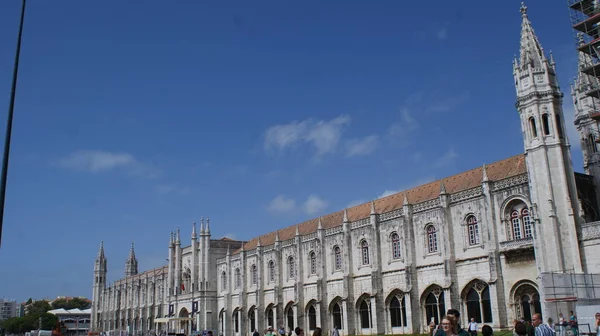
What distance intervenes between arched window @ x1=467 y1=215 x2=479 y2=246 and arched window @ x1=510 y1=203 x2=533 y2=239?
9.46 feet

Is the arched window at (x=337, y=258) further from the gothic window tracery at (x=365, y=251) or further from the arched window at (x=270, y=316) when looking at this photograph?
the arched window at (x=270, y=316)

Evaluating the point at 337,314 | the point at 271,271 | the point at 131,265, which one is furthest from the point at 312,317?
the point at 131,265

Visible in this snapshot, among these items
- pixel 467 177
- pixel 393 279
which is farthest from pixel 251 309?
pixel 467 177

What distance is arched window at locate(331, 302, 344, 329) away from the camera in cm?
4974

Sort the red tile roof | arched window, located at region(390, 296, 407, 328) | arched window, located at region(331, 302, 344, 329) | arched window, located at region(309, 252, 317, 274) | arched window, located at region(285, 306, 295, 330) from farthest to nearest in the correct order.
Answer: arched window, located at region(285, 306, 295, 330), arched window, located at region(309, 252, 317, 274), arched window, located at region(331, 302, 344, 329), arched window, located at region(390, 296, 407, 328), the red tile roof

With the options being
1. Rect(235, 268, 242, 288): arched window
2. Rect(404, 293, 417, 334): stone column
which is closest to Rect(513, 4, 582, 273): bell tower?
Rect(404, 293, 417, 334): stone column

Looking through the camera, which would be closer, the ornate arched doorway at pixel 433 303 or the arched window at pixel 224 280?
the ornate arched doorway at pixel 433 303

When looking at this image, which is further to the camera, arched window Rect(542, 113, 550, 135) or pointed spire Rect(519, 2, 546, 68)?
pointed spire Rect(519, 2, 546, 68)

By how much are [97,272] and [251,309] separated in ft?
200

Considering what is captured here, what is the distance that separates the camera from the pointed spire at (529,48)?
115ft

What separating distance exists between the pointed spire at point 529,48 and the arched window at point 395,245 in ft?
51.4

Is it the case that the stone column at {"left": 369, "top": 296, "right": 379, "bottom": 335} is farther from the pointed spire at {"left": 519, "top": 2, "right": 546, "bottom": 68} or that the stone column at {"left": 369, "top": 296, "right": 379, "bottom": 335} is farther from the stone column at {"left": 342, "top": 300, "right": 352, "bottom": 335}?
the pointed spire at {"left": 519, "top": 2, "right": 546, "bottom": 68}

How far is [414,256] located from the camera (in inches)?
1660

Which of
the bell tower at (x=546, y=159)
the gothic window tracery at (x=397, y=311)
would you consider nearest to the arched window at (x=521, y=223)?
the bell tower at (x=546, y=159)
